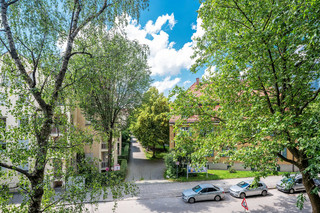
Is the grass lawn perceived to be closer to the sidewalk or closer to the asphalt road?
the sidewalk

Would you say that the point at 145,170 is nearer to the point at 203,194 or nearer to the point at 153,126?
the point at 153,126

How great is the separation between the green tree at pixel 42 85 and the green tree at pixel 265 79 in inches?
160

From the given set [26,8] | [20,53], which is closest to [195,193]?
[20,53]

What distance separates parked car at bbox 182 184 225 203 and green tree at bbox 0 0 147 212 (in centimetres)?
903

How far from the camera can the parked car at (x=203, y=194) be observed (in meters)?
12.0

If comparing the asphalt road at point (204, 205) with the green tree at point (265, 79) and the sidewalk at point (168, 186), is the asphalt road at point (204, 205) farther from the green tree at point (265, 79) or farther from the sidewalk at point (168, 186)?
the green tree at point (265, 79)

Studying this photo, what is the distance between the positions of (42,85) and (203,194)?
11.9 meters

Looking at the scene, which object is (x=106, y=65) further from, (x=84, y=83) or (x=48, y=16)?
(x=48, y=16)

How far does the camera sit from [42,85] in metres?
4.81

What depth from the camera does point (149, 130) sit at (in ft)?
82.3

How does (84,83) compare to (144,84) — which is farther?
(144,84)

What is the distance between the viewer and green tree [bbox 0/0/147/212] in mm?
4051

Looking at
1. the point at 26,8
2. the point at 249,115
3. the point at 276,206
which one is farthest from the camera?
the point at 276,206

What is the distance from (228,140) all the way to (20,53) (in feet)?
24.7
